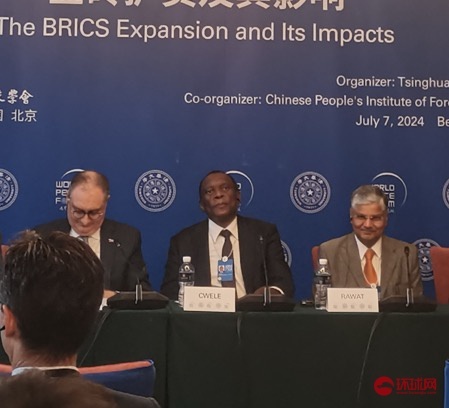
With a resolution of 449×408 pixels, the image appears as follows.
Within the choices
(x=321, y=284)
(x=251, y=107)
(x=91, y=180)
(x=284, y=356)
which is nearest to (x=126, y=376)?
(x=284, y=356)

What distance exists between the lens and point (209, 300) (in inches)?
125

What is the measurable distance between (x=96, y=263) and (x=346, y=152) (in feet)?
11.3

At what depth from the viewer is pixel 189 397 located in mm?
3037

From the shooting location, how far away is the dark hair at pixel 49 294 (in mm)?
1418

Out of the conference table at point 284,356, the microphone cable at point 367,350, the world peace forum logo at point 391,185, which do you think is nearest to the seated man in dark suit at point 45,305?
the conference table at point 284,356

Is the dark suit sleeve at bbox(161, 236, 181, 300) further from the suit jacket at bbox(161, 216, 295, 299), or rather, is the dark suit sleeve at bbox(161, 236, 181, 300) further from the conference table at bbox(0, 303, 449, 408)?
the conference table at bbox(0, 303, 449, 408)

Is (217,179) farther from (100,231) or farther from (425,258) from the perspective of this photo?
(425,258)

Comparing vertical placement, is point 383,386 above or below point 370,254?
below

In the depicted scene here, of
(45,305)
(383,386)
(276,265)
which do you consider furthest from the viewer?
(276,265)

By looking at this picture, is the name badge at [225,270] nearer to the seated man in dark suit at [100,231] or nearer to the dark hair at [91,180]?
the seated man in dark suit at [100,231]

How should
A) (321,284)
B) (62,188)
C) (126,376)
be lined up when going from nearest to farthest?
1. (126,376)
2. (321,284)
3. (62,188)

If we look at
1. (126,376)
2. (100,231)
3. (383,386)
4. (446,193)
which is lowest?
(383,386)

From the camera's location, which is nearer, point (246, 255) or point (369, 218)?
point (369, 218)

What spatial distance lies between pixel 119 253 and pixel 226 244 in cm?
65
